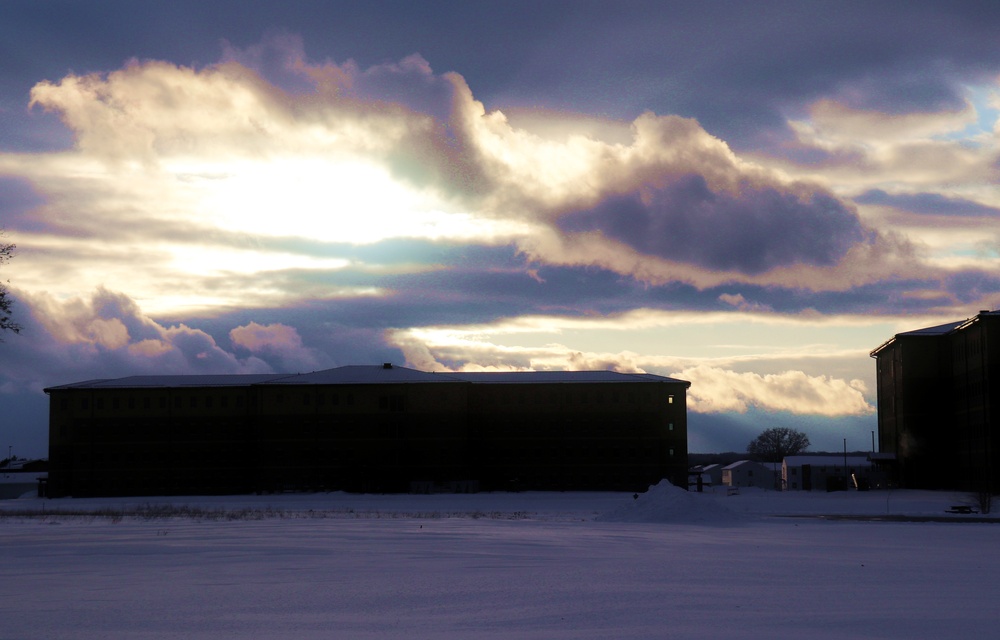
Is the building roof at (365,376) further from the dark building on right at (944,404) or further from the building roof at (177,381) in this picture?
the dark building on right at (944,404)

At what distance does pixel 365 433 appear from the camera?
107250 mm

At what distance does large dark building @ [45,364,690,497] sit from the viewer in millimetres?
107062

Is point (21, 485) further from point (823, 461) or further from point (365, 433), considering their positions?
point (823, 461)

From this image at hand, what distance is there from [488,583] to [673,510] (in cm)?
3005

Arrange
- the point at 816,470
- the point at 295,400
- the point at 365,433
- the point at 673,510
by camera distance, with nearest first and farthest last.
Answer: the point at 673,510, the point at 365,433, the point at 295,400, the point at 816,470

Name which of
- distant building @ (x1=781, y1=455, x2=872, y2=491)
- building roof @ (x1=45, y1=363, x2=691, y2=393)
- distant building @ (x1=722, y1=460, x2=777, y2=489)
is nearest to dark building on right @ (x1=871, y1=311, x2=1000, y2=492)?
distant building @ (x1=781, y1=455, x2=872, y2=491)

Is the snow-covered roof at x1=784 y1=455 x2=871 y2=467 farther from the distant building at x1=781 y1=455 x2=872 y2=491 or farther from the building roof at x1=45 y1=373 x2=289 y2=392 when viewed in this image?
the building roof at x1=45 y1=373 x2=289 y2=392

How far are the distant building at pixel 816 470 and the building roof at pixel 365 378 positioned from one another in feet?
101

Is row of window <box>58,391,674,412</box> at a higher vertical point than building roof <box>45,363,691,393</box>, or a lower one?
lower

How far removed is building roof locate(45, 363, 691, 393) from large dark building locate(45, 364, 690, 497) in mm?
275

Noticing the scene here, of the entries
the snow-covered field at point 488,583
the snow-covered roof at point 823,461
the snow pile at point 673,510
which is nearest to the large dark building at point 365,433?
the snow-covered roof at point 823,461

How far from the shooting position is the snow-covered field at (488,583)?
16.7 meters

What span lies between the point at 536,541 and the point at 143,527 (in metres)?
17.5

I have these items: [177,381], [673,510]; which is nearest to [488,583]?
[673,510]
